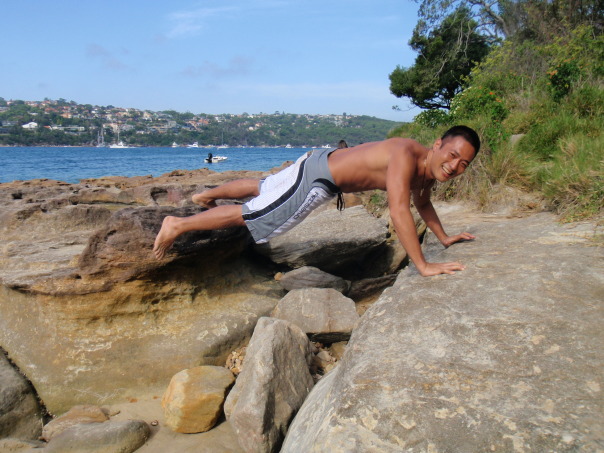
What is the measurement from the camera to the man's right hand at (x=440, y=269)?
3086 mm

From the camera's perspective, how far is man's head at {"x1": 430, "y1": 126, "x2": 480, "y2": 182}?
3430mm

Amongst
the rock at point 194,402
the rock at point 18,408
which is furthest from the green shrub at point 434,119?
the rock at point 18,408

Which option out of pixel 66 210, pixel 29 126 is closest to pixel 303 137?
pixel 29 126

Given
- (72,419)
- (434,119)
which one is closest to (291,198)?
(72,419)

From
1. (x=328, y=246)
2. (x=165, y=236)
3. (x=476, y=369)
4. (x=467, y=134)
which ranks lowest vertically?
(x=328, y=246)

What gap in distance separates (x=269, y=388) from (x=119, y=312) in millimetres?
1864

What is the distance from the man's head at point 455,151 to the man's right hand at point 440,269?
0.69 m

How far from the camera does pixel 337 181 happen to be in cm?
391

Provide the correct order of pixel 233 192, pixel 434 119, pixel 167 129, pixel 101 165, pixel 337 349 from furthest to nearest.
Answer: pixel 167 129
pixel 101 165
pixel 434 119
pixel 233 192
pixel 337 349

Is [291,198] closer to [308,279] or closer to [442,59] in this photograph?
[308,279]

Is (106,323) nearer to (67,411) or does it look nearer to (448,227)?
(67,411)

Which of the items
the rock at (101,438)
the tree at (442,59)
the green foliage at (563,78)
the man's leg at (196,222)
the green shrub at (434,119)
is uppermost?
the tree at (442,59)

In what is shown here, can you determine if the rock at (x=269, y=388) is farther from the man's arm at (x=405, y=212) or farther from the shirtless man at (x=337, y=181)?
the man's arm at (x=405, y=212)

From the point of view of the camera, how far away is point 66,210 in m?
5.96
